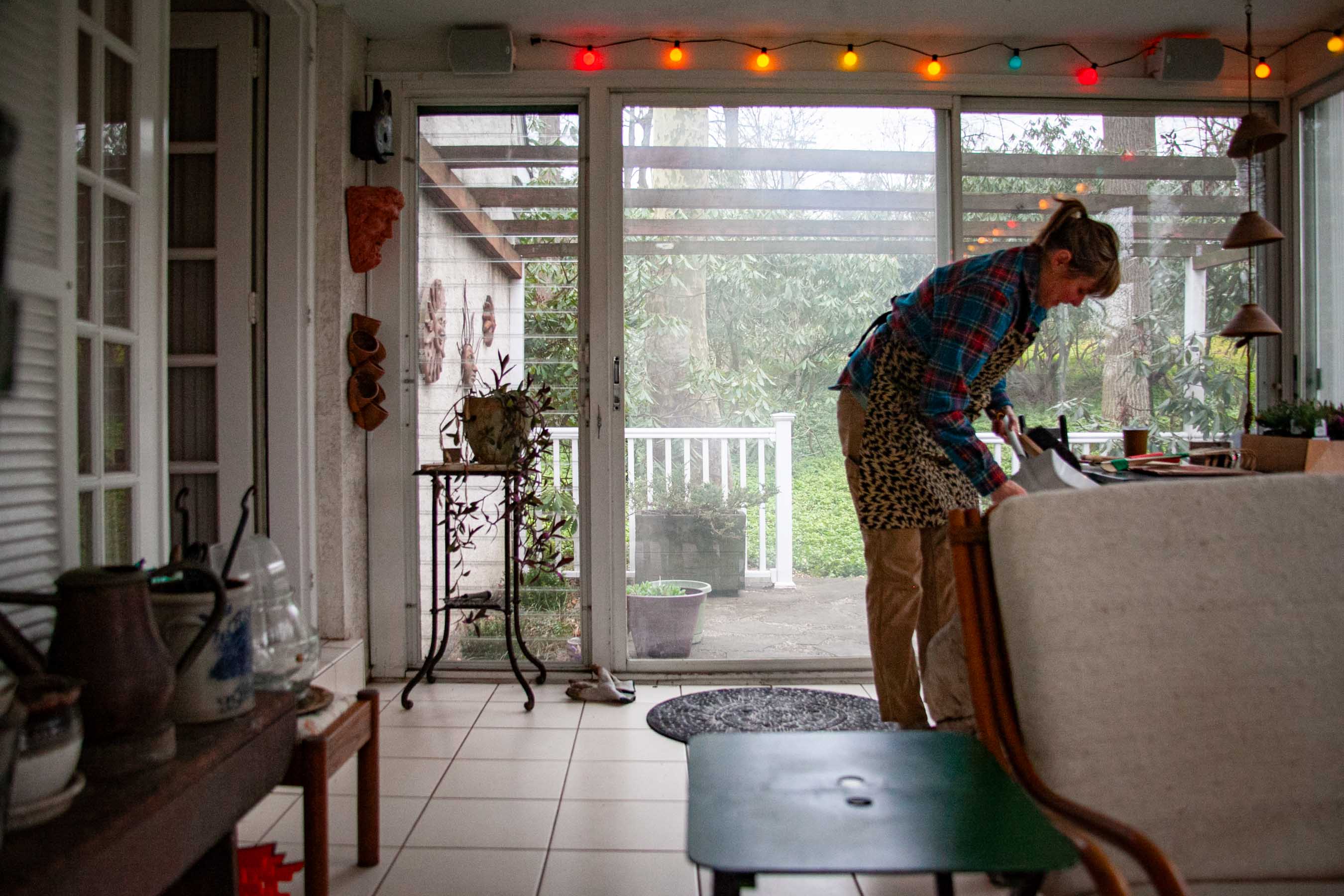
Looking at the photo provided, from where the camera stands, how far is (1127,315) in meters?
3.51

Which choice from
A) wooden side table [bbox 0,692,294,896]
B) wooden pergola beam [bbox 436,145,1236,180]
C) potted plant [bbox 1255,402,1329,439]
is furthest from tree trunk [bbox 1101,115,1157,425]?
wooden side table [bbox 0,692,294,896]

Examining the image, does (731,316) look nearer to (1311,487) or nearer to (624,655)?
(624,655)

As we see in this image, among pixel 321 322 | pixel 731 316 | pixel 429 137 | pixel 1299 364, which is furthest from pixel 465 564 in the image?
pixel 1299 364

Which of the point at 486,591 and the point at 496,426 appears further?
the point at 486,591

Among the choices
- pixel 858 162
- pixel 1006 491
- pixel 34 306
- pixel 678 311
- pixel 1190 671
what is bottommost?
pixel 1190 671

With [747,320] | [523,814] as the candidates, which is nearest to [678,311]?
[747,320]

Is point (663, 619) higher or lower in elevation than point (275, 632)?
lower

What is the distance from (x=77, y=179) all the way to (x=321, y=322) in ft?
4.55

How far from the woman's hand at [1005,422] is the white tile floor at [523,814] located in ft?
3.75

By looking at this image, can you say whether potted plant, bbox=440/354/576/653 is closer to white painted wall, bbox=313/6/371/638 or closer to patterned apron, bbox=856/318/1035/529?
white painted wall, bbox=313/6/371/638

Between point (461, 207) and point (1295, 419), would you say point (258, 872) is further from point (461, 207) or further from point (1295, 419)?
point (1295, 419)

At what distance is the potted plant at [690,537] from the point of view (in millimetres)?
3490

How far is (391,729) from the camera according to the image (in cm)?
284

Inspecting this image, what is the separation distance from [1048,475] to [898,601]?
22.7 inches
